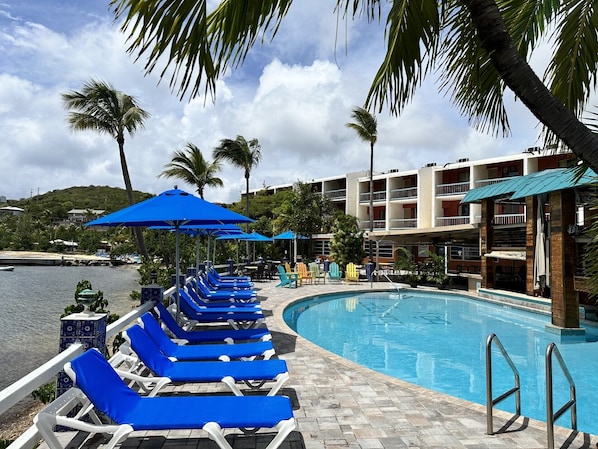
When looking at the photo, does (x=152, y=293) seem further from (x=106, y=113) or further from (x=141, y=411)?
(x=106, y=113)

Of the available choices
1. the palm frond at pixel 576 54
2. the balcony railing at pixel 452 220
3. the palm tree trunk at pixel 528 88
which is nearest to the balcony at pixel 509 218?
the balcony railing at pixel 452 220

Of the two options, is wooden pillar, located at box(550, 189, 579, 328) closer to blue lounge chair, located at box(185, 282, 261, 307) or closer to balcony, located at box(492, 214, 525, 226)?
blue lounge chair, located at box(185, 282, 261, 307)

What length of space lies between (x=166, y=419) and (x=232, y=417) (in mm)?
501

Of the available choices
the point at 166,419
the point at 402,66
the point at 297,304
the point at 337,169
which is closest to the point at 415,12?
the point at 402,66

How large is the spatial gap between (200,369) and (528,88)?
398 centimetres

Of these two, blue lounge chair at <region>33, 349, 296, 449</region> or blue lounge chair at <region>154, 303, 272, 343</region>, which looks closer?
blue lounge chair at <region>33, 349, 296, 449</region>

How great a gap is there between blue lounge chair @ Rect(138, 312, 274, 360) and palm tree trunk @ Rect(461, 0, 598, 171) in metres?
4.23

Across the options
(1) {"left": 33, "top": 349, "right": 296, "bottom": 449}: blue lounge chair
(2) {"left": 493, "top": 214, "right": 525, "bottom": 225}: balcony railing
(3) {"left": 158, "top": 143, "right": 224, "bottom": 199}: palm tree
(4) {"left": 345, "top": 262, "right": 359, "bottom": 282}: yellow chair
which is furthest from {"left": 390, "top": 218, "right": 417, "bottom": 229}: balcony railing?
(1) {"left": 33, "top": 349, "right": 296, "bottom": 449}: blue lounge chair

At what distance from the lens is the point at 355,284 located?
784 inches

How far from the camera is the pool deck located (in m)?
3.89

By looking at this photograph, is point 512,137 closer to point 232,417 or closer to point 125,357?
point 232,417

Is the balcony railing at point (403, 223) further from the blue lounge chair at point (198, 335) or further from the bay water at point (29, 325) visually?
the blue lounge chair at point (198, 335)

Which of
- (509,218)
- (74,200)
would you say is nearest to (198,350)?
(509,218)

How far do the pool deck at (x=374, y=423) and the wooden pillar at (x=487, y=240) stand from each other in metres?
12.9
